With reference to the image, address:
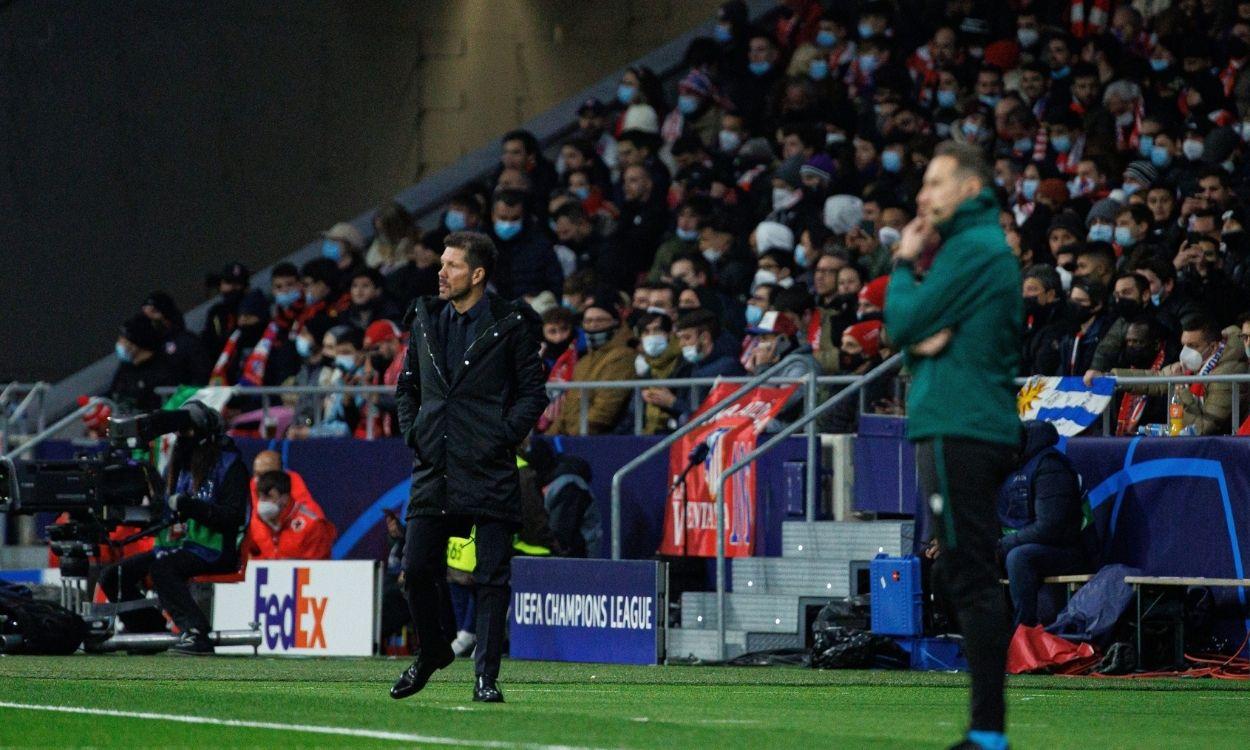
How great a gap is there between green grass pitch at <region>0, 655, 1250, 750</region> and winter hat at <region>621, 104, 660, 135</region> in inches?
385

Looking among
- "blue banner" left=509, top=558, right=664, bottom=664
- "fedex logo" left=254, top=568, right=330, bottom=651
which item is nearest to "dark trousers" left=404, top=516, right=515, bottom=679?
"blue banner" left=509, top=558, right=664, bottom=664

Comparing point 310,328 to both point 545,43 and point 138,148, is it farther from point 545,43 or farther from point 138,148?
point 545,43

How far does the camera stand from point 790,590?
15906 mm

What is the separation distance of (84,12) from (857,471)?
11.9m

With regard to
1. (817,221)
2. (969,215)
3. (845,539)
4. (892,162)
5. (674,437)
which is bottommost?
(845,539)

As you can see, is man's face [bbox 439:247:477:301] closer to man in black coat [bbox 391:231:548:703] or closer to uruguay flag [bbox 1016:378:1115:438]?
man in black coat [bbox 391:231:548:703]

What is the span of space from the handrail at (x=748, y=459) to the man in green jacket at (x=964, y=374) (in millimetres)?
8078

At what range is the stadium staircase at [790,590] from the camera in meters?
15.7

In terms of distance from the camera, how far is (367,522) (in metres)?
19.1

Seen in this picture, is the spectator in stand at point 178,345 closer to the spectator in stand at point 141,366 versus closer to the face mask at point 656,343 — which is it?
the spectator in stand at point 141,366

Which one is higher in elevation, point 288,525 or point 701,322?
point 701,322

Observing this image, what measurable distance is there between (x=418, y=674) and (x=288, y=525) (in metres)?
8.01

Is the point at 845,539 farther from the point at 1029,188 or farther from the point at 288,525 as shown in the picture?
the point at 288,525

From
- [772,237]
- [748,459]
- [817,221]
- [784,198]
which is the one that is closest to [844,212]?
[817,221]
